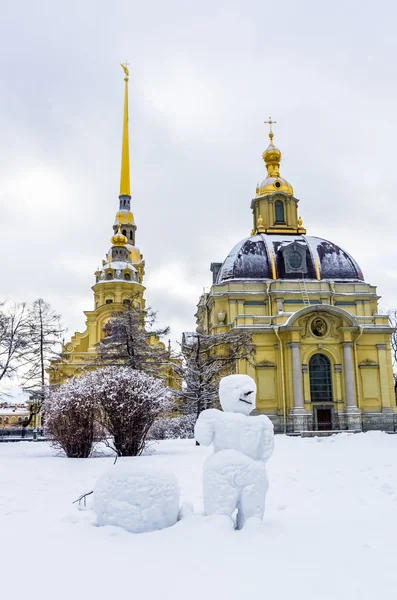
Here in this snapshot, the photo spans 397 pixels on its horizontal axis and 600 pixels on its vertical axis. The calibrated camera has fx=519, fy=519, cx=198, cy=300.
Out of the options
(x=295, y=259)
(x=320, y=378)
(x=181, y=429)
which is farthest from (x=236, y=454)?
(x=295, y=259)

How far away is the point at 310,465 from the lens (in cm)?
1423

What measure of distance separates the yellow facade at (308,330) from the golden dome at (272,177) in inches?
344

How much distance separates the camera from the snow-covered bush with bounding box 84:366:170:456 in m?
16.2

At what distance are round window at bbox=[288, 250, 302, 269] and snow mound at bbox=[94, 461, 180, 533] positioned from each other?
36709 mm

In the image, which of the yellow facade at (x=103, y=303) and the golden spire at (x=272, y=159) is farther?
the golden spire at (x=272, y=159)

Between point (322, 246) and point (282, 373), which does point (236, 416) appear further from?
point (322, 246)

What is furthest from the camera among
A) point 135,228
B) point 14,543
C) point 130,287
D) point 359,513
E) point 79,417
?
point 135,228

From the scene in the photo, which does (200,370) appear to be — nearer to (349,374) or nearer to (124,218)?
(349,374)

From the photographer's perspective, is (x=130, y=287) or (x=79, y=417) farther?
(x=130, y=287)

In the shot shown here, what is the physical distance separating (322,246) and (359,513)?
38.0 meters

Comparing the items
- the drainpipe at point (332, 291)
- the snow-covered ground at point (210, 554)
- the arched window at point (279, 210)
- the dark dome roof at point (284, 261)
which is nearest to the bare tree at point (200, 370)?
the dark dome roof at point (284, 261)

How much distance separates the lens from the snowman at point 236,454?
6.13 meters

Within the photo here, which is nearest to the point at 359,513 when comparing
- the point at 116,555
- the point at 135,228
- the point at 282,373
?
the point at 116,555

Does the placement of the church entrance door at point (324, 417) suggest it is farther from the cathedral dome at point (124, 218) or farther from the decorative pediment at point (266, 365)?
the cathedral dome at point (124, 218)
